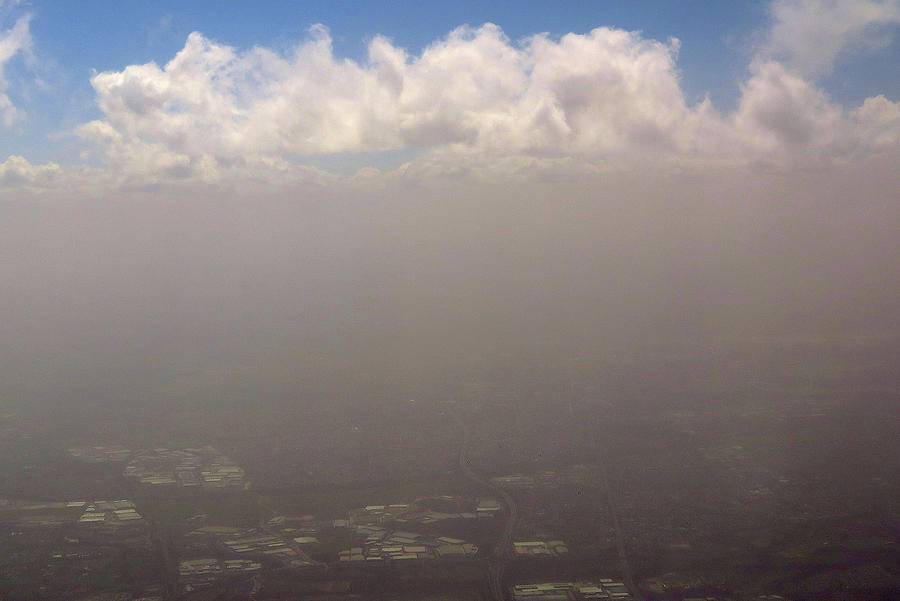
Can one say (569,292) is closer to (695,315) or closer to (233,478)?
(695,315)

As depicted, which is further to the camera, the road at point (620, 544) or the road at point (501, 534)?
the road at point (501, 534)

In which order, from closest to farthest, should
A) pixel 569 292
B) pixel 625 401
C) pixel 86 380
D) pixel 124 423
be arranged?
pixel 124 423 < pixel 625 401 < pixel 86 380 < pixel 569 292

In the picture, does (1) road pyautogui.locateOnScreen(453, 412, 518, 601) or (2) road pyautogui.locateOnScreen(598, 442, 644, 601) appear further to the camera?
(1) road pyautogui.locateOnScreen(453, 412, 518, 601)

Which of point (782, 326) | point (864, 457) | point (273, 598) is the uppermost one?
point (782, 326)

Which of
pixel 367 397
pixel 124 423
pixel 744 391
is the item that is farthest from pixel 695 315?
pixel 124 423

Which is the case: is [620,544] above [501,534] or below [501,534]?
below

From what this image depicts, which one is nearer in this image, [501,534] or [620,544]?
[620,544]

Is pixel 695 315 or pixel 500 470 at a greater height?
pixel 695 315

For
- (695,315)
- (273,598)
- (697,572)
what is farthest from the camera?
(695,315)
